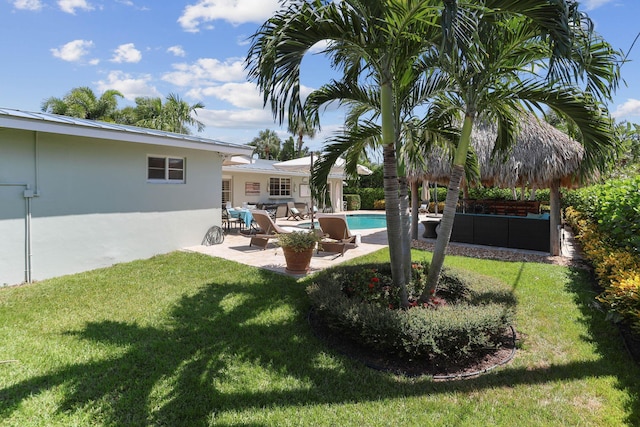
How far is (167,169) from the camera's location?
32.3 feet

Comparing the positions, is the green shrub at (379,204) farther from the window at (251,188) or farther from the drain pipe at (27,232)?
the drain pipe at (27,232)

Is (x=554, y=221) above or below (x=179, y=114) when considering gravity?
below

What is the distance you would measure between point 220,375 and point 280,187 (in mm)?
20082

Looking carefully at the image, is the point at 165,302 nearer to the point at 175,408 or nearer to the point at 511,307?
the point at 175,408

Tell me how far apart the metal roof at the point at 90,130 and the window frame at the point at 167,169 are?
30.1 inches

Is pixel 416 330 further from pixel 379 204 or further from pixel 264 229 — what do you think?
pixel 379 204

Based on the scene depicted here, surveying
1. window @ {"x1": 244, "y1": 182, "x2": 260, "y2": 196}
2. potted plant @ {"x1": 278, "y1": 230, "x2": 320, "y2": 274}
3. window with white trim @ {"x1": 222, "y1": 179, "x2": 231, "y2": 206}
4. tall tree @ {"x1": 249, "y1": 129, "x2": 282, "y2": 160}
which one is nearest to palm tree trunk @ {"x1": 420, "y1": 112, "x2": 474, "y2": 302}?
potted plant @ {"x1": 278, "y1": 230, "x2": 320, "y2": 274}

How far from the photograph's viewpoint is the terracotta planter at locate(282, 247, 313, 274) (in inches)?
298

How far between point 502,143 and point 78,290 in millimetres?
8649

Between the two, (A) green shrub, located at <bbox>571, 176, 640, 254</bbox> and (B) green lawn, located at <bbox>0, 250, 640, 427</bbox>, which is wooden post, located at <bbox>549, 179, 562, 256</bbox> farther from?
(B) green lawn, located at <bbox>0, 250, 640, 427</bbox>

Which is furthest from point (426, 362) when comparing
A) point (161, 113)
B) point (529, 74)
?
point (161, 113)

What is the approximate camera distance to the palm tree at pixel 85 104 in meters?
22.0

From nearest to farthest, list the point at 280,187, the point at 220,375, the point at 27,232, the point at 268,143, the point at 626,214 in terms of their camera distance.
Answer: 1. the point at 220,375
2. the point at 626,214
3. the point at 27,232
4. the point at 280,187
5. the point at 268,143

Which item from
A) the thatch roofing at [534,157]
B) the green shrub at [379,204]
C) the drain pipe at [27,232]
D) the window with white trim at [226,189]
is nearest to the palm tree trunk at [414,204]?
the thatch roofing at [534,157]
